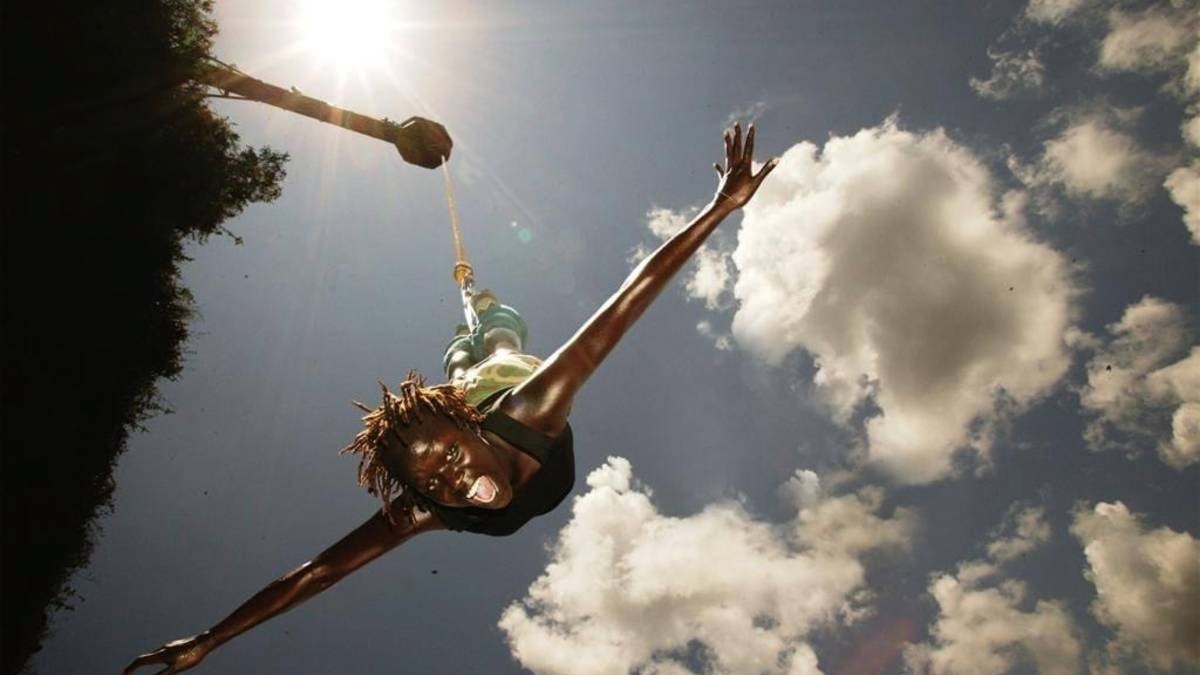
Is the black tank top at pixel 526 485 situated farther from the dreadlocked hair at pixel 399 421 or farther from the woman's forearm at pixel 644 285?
the woman's forearm at pixel 644 285

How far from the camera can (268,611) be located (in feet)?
9.90

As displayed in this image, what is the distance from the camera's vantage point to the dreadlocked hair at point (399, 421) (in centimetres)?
264

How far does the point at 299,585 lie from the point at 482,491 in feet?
4.36

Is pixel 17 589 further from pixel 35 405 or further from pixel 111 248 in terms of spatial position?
pixel 111 248

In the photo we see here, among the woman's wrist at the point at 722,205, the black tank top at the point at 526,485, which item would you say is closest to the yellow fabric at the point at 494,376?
the black tank top at the point at 526,485

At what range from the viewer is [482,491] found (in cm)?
268

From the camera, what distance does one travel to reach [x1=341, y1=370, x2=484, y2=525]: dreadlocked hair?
2643 mm

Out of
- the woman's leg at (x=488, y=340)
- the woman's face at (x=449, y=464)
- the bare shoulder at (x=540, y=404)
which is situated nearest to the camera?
the woman's face at (x=449, y=464)

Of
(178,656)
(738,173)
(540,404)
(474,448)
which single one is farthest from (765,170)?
(178,656)

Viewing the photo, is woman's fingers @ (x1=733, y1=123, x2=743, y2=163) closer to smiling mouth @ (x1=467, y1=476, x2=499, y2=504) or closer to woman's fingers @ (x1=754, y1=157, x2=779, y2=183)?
woman's fingers @ (x1=754, y1=157, x2=779, y2=183)

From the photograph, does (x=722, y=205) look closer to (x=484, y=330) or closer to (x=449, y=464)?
(x=449, y=464)

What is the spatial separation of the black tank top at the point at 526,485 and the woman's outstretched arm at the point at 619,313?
7 centimetres

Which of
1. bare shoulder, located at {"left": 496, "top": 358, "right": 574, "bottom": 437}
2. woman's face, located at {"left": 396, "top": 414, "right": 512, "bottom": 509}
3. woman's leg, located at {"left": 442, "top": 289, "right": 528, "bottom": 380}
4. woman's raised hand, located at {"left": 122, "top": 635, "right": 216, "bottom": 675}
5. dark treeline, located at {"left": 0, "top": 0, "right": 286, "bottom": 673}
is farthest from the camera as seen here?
woman's leg, located at {"left": 442, "top": 289, "right": 528, "bottom": 380}

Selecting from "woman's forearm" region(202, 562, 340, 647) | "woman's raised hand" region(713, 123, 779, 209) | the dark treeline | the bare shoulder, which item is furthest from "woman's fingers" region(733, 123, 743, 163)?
the dark treeline
